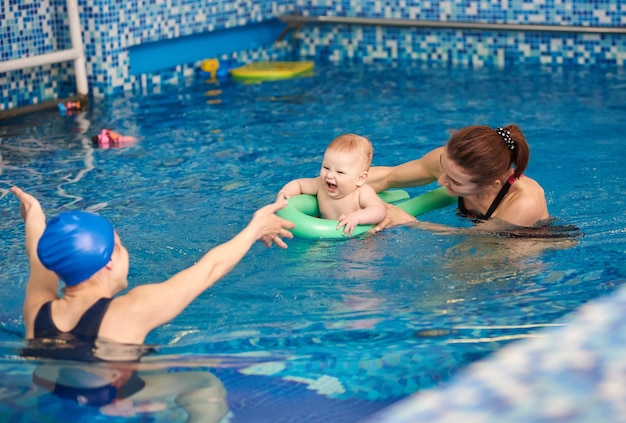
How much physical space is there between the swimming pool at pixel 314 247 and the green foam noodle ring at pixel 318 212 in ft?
0.30

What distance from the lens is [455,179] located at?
522 centimetres

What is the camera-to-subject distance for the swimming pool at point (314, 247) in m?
3.90

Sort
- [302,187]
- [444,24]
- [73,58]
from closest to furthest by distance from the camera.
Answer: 1. [302,187]
2. [73,58]
3. [444,24]

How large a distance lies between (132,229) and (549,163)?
3223mm

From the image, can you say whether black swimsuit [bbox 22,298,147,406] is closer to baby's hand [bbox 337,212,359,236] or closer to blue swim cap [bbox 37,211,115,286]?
blue swim cap [bbox 37,211,115,286]

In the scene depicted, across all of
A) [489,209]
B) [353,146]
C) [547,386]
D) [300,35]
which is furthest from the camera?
[300,35]

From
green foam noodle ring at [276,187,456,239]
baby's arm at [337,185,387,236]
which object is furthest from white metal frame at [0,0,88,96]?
baby's arm at [337,185,387,236]

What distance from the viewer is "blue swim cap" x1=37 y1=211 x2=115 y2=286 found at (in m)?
3.34

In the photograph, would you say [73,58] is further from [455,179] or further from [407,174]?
[455,179]

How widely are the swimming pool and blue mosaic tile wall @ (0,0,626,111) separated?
661 millimetres

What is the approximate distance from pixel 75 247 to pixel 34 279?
60 centimetres

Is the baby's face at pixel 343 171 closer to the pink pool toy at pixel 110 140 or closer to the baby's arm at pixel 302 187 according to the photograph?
the baby's arm at pixel 302 187

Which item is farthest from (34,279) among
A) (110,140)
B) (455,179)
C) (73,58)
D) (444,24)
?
(444,24)

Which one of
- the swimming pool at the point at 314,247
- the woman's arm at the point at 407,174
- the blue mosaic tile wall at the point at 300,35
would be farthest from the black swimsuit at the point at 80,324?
the blue mosaic tile wall at the point at 300,35
